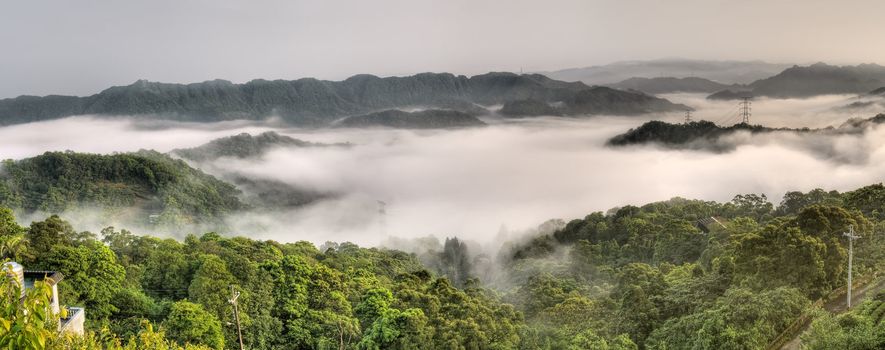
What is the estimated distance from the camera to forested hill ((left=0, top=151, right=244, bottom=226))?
98.6 metres

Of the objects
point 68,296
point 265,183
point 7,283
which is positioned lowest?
point 265,183

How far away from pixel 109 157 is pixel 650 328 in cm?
10763

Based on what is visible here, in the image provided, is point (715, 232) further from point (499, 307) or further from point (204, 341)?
point (204, 341)

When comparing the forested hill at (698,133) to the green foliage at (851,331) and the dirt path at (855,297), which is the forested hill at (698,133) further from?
the green foliage at (851,331)

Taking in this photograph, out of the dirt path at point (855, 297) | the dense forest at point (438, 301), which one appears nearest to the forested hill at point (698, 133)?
the dense forest at point (438, 301)

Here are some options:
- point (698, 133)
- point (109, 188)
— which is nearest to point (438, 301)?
point (109, 188)

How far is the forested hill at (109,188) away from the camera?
98625mm

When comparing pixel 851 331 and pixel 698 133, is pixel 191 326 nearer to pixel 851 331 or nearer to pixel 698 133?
pixel 851 331

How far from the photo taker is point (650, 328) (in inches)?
1307

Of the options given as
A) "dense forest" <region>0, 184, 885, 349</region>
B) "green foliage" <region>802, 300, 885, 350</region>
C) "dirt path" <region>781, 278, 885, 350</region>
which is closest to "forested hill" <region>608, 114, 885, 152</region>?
"dense forest" <region>0, 184, 885, 349</region>

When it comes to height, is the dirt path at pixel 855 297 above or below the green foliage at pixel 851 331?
below

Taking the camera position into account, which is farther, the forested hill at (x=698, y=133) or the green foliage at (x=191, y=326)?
the forested hill at (x=698, y=133)

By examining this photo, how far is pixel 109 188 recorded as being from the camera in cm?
10562

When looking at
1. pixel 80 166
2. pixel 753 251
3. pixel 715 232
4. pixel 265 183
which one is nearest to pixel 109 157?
pixel 80 166
